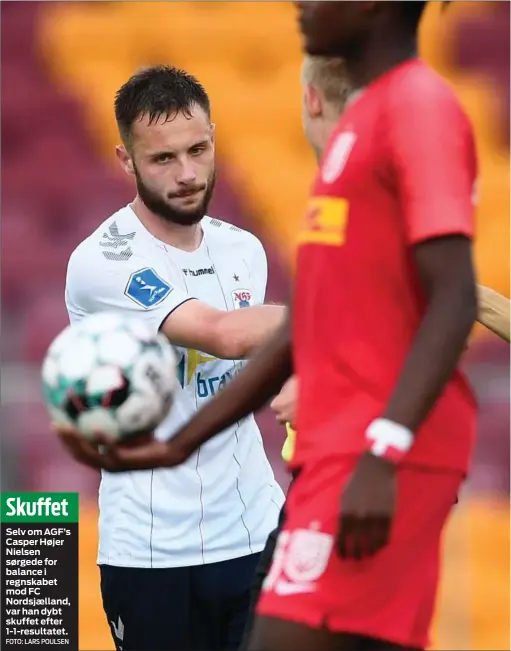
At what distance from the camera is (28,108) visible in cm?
868

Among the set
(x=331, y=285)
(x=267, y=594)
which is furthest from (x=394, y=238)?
(x=267, y=594)

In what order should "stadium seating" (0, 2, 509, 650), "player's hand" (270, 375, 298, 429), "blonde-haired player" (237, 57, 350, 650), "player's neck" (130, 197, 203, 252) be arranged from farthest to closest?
"stadium seating" (0, 2, 509, 650), "player's neck" (130, 197, 203, 252), "player's hand" (270, 375, 298, 429), "blonde-haired player" (237, 57, 350, 650)

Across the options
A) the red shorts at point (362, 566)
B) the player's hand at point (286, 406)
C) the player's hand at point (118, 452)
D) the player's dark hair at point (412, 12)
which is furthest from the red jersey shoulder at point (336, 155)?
the player's hand at point (286, 406)

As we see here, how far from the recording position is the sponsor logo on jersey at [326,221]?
2.08m

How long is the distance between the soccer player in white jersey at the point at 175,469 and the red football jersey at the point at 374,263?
1.22m

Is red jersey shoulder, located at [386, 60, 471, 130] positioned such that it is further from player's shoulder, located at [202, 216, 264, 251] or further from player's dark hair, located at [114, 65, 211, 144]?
player's shoulder, located at [202, 216, 264, 251]

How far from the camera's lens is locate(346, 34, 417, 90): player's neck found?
83.9 inches

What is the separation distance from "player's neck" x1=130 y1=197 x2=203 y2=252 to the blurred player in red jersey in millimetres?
1349

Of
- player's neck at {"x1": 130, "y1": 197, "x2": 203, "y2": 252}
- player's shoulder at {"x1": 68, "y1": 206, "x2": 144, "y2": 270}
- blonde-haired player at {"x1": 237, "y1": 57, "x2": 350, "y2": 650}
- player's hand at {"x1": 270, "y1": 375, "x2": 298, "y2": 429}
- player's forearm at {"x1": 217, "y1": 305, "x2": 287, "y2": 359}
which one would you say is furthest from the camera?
player's neck at {"x1": 130, "y1": 197, "x2": 203, "y2": 252}

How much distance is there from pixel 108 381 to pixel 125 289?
0.99 m

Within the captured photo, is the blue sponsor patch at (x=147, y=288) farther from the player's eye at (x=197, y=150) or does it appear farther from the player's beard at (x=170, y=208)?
the player's eye at (x=197, y=150)

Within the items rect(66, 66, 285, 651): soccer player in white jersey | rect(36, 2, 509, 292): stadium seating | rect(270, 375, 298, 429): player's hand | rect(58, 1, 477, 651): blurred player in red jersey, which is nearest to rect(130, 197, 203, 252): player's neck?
rect(66, 66, 285, 651): soccer player in white jersey

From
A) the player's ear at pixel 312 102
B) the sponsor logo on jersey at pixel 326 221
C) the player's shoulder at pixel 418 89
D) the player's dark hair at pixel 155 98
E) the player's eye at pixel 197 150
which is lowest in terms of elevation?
the sponsor logo on jersey at pixel 326 221

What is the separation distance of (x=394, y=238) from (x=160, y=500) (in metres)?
1.55
